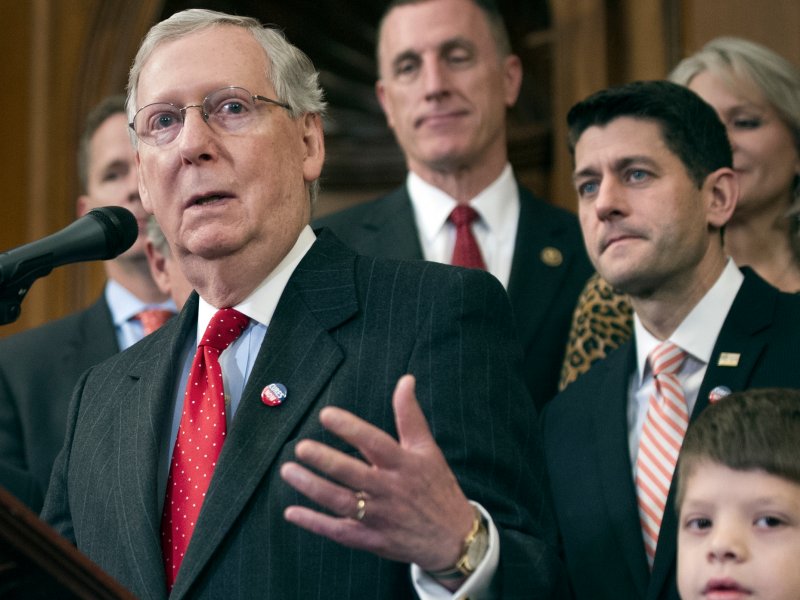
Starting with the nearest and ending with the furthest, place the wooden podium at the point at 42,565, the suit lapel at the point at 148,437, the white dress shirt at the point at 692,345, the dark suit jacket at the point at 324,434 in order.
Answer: the wooden podium at the point at 42,565
the dark suit jacket at the point at 324,434
the suit lapel at the point at 148,437
the white dress shirt at the point at 692,345

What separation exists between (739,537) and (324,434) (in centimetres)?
64

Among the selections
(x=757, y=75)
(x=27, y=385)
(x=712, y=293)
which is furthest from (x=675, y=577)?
(x=27, y=385)

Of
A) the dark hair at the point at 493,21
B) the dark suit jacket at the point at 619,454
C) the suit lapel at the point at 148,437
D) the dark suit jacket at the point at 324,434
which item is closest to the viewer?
the dark suit jacket at the point at 324,434

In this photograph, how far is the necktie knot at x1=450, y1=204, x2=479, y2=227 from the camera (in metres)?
3.88

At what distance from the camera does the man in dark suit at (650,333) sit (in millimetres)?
2750

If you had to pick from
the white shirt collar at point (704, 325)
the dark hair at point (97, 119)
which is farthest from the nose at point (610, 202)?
the dark hair at point (97, 119)

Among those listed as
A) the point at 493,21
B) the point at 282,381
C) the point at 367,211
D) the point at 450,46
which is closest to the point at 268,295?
the point at 282,381

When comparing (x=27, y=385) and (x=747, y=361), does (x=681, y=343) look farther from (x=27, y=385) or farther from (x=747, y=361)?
(x=27, y=385)

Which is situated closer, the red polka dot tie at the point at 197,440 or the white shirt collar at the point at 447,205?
the red polka dot tie at the point at 197,440

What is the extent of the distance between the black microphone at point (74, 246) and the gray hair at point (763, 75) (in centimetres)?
200

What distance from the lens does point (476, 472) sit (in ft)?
6.73

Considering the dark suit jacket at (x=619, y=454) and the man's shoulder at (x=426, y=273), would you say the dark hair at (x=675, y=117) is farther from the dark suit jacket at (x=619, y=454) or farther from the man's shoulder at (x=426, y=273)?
the man's shoulder at (x=426, y=273)

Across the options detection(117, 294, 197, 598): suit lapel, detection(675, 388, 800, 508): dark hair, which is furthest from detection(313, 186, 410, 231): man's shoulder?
detection(675, 388, 800, 508): dark hair

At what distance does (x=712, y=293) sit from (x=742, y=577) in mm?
1007
